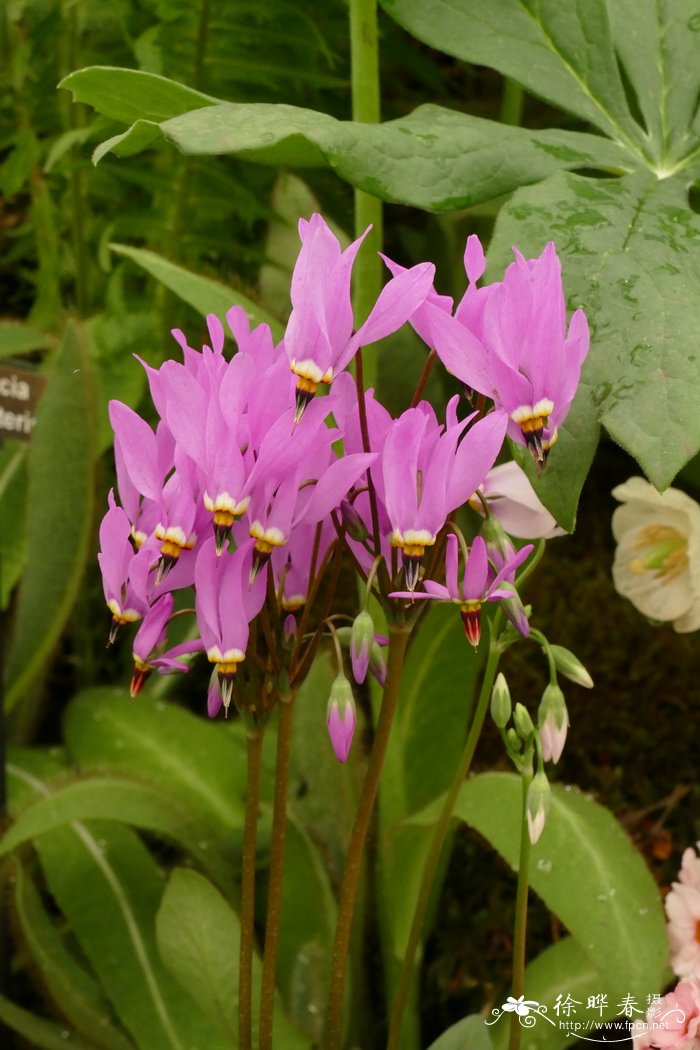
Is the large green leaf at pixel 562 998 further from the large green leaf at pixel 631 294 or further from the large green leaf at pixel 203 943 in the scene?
the large green leaf at pixel 631 294

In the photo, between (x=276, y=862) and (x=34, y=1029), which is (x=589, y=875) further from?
(x=34, y=1029)

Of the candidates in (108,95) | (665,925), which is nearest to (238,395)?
(108,95)

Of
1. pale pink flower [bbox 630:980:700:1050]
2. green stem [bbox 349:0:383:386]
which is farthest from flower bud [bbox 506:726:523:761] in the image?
green stem [bbox 349:0:383:386]

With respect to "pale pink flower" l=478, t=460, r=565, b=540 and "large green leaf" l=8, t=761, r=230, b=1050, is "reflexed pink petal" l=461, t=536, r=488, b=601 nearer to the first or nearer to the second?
"pale pink flower" l=478, t=460, r=565, b=540

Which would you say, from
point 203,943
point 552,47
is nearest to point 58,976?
point 203,943

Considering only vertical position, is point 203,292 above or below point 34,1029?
above

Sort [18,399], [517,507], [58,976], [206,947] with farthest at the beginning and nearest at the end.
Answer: [18,399] → [58,976] → [206,947] → [517,507]

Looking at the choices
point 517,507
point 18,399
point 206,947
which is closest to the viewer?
point 517,507
